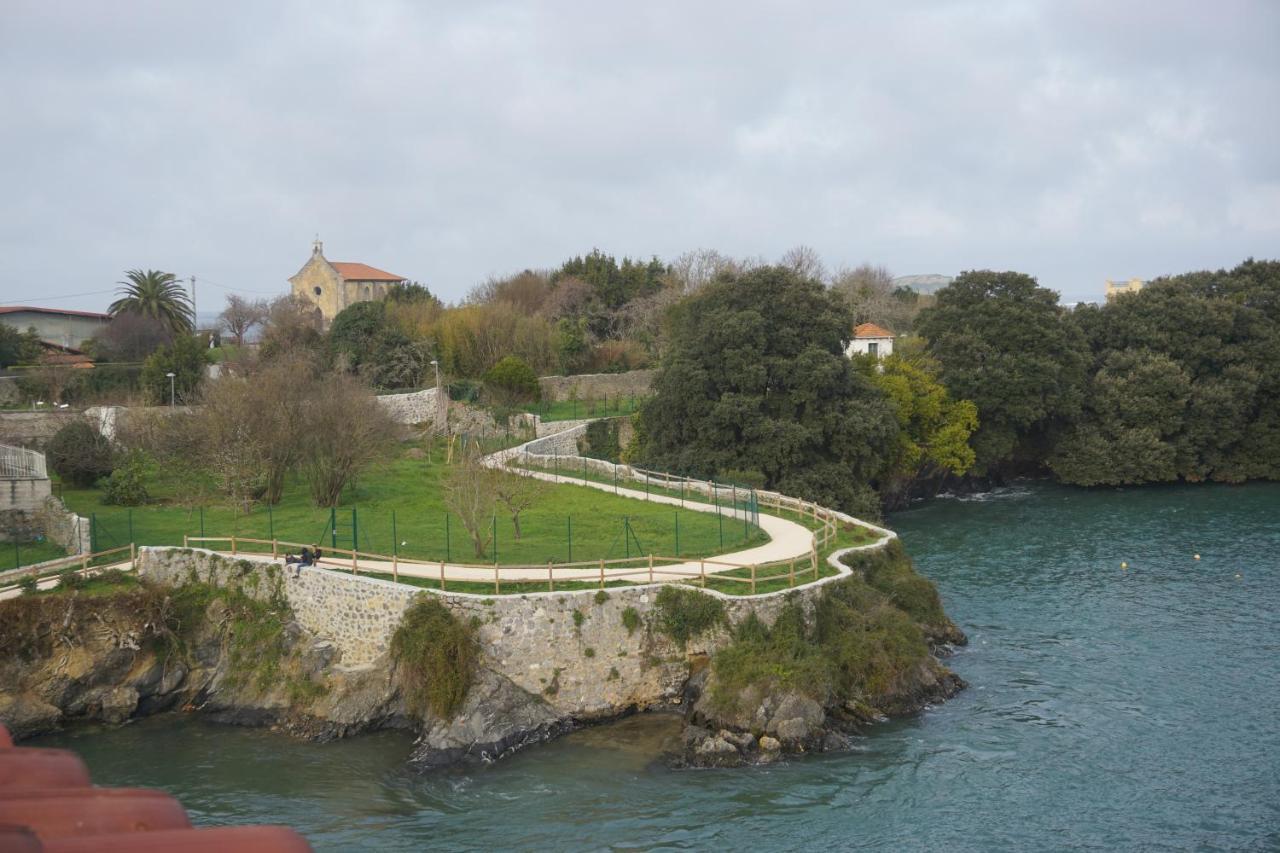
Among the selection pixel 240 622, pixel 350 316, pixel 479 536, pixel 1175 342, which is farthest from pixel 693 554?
pixel 1175 342

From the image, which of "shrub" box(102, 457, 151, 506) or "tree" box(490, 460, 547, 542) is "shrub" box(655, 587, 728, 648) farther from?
"shrub" box(102, 457, 151, 506)

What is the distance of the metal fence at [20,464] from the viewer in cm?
4118

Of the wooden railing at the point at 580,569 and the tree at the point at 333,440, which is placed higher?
the tree at the point at 333,440

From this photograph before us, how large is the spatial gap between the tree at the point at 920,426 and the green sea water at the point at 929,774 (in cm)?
2434

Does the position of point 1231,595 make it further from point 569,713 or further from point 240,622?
point 240,622

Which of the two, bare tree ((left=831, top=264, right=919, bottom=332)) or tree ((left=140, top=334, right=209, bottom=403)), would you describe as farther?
bare tree ((left=831, top=264, right=919, bottom=332))

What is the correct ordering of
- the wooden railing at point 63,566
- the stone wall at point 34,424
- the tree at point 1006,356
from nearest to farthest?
1. the wooden railing at point 63,566
2. the stone wall at point 34,424
3. the tree at point 1006,356

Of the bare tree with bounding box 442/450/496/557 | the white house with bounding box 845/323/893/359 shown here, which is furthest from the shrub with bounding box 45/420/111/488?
the white house with bounding box 845/323/893/359

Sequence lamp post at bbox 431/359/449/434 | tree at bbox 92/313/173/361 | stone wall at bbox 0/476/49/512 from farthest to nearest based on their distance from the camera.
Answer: tree at bbox 92/313/173/361, lamp post at bbox 431/359/449/434, stone wall at bbox 0/476/49/512

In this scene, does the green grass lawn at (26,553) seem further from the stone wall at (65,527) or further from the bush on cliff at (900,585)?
the bush on cliff at (900,585)

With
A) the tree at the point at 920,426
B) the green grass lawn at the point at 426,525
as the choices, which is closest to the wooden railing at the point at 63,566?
the green grass lawn at the point at 426,525

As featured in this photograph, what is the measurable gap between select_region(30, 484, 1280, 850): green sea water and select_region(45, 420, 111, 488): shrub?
809 inches

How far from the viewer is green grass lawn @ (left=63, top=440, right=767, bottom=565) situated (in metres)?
38.3

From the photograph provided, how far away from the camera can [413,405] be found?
2675 inches
